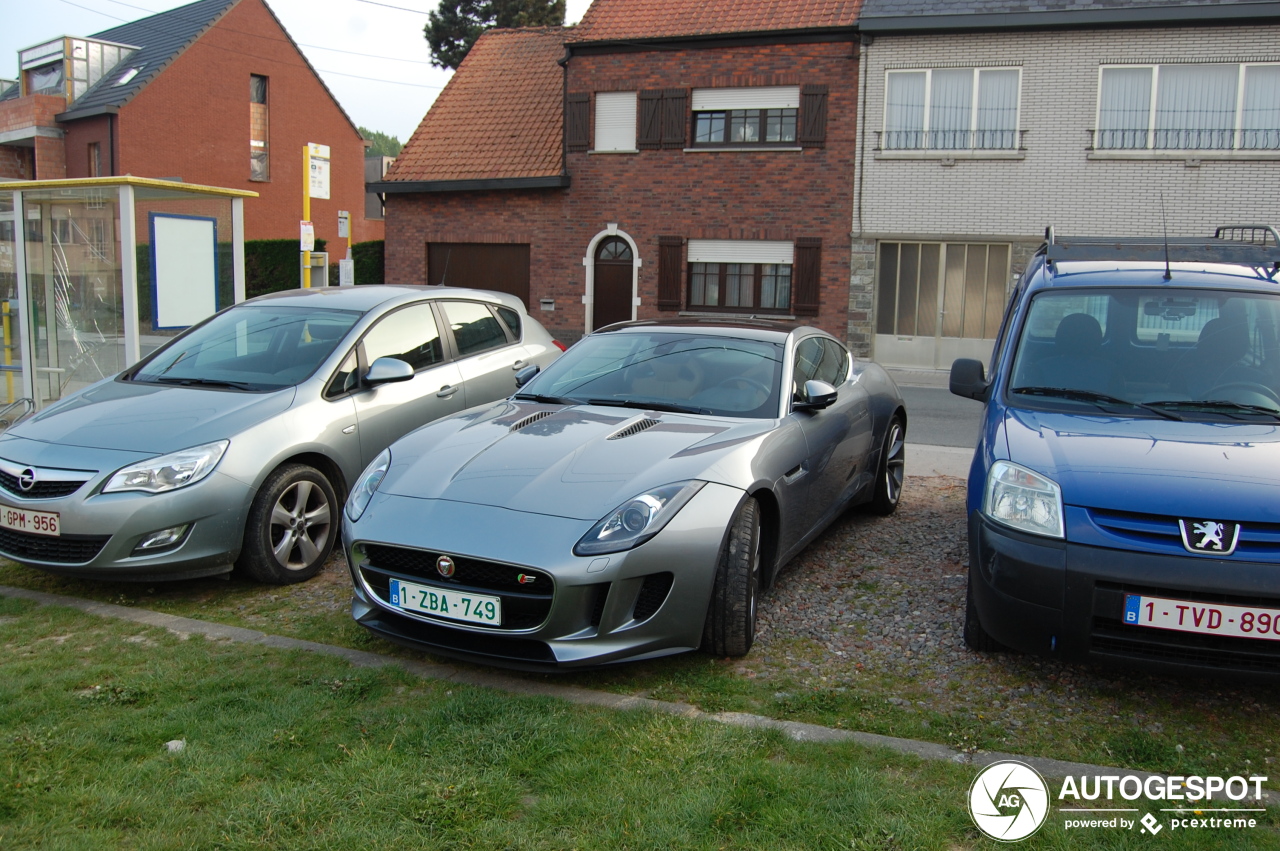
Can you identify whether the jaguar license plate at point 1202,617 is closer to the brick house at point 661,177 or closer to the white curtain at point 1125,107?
the brick house at point 661,177

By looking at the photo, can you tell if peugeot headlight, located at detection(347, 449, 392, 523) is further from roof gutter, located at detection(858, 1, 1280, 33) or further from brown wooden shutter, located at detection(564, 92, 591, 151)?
brown wooden shutter, located at detection(564, 92, 591, 151)

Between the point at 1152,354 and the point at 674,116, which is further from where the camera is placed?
the point at 674,116

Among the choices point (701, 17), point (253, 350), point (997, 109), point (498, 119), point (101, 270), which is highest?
point (701, 17)

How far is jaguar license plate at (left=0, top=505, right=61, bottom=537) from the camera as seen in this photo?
5215 mm

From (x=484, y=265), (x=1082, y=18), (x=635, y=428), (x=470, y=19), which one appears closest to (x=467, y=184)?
(x=484, y=265)

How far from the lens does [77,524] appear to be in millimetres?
5180

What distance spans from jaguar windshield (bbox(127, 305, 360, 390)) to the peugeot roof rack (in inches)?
175

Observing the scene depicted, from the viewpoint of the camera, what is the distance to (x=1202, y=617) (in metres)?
3.84

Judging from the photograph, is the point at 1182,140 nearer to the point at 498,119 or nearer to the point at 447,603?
the point at 498,119

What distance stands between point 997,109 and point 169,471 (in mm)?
18816

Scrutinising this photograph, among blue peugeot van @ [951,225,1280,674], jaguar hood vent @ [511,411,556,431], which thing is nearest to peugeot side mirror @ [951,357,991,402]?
blue peugeot van @ [951,225,1280,674]

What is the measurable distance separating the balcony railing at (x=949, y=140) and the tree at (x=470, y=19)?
86.2ft

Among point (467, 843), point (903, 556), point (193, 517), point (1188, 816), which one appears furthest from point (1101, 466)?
point (193, 517)

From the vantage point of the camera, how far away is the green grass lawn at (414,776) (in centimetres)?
310
